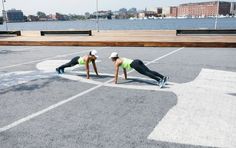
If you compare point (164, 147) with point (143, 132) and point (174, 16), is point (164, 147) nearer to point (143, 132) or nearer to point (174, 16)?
point (143, 132)

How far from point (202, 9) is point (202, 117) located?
17237cm

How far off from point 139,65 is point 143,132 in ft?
12.3

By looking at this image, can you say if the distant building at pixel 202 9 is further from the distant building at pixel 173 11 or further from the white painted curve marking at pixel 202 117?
the white painted curve marking at pixel 202 117

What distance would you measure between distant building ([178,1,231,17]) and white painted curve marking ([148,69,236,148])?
134 m

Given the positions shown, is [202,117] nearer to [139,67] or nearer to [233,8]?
[139,67]

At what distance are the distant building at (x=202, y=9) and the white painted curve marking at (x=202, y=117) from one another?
134 meters

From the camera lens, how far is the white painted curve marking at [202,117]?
5.55 m

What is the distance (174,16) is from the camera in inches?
7756

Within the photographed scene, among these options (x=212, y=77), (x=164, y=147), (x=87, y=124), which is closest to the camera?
(x=164, y=147)

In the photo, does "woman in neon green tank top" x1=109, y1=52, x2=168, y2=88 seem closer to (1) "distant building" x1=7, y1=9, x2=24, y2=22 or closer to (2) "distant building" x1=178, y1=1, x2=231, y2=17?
(2) "distant building" x1=178, y1=1, x2=231, y2=17

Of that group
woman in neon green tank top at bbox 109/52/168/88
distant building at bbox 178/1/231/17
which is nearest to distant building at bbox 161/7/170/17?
distant building at bbox 178/1/231/17

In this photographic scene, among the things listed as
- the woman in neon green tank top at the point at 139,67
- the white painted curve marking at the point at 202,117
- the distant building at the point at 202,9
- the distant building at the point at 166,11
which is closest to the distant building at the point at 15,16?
the distant building at the point at 166,11

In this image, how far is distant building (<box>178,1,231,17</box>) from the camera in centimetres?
13425

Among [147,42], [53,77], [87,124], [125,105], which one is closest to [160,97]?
[125,105]
